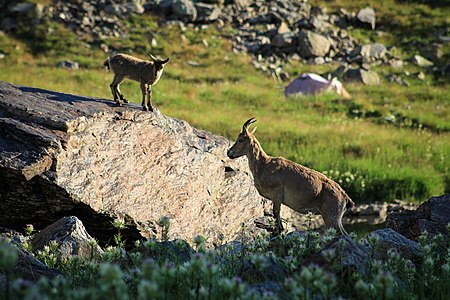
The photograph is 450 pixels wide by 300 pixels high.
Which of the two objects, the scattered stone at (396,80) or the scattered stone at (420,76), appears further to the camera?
the scattered stone at (420,76)

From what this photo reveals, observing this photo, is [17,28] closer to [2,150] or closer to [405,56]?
[405,56]

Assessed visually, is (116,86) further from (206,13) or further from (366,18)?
(366,18)

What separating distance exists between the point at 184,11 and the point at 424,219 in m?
43.7

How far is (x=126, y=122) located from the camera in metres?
12.6

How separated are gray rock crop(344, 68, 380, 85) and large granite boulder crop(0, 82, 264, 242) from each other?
97.0ft

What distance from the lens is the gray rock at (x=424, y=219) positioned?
10.7 m

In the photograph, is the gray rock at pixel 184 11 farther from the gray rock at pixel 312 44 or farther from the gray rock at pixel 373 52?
the gray rock at pixel 373 52

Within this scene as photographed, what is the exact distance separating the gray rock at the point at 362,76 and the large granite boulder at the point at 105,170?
29568 millimetres

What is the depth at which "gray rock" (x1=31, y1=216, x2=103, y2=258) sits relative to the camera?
30.5 ft

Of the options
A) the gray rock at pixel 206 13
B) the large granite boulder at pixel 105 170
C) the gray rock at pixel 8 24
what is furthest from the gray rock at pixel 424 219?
the gray rock at pixel 206 13

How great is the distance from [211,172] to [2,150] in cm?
491

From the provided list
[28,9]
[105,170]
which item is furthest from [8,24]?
[105,170]

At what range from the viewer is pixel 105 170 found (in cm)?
1198

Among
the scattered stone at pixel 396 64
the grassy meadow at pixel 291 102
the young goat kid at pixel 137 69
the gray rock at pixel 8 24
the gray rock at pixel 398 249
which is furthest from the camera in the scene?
the scattered stone at pixel 396 64
